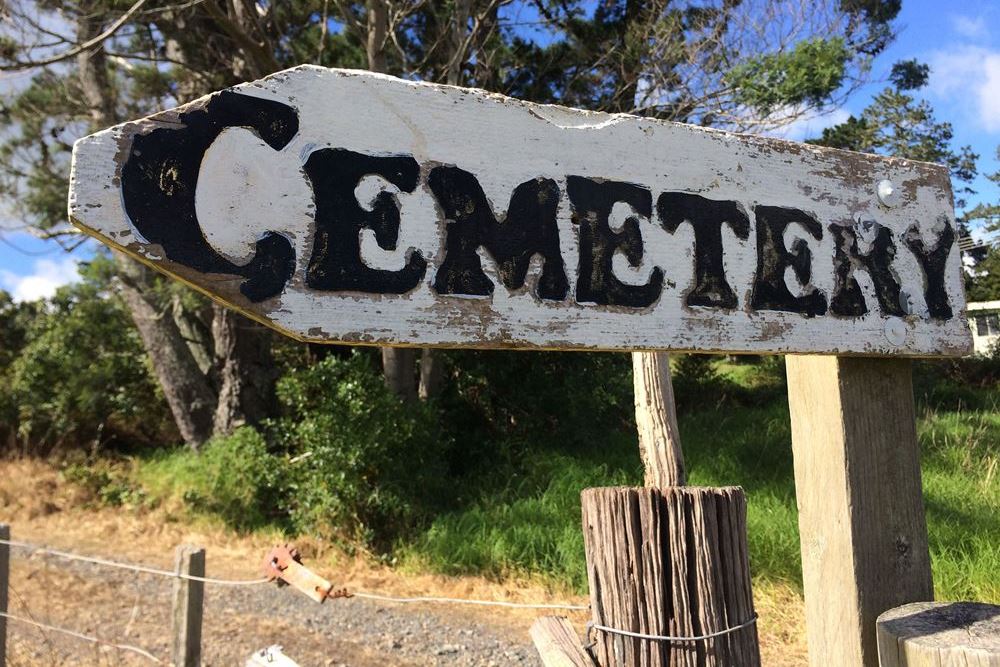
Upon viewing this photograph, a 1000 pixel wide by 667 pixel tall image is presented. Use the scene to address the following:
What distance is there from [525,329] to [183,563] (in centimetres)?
229

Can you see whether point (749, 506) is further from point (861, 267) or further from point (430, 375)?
point (861, 267)

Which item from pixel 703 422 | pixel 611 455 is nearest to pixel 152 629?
pixel 611 455

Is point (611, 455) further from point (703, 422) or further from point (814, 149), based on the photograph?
point (814, 149)

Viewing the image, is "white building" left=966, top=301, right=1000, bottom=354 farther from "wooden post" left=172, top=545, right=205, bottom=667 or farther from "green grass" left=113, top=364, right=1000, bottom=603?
"wooden post" left=172, top=545, right=205, bottom=667

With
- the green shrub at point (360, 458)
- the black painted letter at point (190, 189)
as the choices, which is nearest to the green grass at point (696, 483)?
the green shrub at point (360, 458)

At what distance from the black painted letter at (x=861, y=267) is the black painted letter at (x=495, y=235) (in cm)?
54

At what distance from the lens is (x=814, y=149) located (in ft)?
A: 4.22

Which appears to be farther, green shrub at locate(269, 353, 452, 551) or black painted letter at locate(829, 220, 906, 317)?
green shrub at locate(269, 353, 452, 551)

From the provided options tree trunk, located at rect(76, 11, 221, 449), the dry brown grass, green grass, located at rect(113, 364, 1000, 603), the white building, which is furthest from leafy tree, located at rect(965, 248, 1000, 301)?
tree trunk, located at rect(76, 11, 221, 449)

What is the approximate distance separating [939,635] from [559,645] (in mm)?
595

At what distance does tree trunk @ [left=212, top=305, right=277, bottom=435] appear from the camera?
309 inches

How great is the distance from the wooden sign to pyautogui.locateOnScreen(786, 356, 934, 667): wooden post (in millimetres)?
115

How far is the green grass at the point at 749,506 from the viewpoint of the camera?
13.6 feet

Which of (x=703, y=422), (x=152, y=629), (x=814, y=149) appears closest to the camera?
(x=814, y=149)
